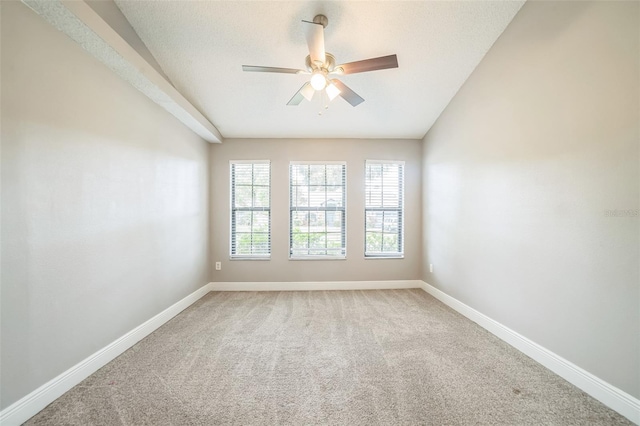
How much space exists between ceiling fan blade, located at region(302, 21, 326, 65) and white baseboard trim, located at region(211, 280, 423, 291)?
124 inches

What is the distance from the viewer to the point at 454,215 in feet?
10.3

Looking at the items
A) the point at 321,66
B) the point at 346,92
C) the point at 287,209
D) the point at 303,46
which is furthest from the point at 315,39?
the point at 287,209

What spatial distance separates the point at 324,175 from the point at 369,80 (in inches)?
64.4

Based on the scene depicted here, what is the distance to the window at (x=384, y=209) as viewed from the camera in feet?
13.4

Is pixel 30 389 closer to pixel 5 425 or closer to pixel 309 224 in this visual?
pixel 5 425

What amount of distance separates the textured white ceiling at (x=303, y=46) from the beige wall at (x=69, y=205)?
0.63m

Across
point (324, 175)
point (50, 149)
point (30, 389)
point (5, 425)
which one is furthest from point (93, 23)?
point (324, 175)

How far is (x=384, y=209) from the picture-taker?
13.5 ft

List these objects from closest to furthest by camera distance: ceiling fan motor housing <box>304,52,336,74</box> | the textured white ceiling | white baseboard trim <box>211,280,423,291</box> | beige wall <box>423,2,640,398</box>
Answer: beige wall <box>423,2,640,398</box> → ceiling fan motor housing <box>304,52,336,74</box> → the textured white ceiling → white baseboard trim <box>211,280,423,291</box>

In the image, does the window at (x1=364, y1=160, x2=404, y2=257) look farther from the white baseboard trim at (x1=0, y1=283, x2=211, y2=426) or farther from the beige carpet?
the white baseboard trim at (x1=0, y1=283, x2=211, y2=426)

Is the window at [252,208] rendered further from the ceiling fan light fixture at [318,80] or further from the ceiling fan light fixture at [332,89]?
the ceiling fan light fixture at [318,80]

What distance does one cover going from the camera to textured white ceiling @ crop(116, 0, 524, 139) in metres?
2.07

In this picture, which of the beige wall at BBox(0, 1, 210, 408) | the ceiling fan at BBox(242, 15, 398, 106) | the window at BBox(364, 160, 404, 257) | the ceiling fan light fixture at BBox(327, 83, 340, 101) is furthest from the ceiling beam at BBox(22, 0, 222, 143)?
the window at BBox(364, 160, 404, 257)

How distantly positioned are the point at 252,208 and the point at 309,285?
159 cm
